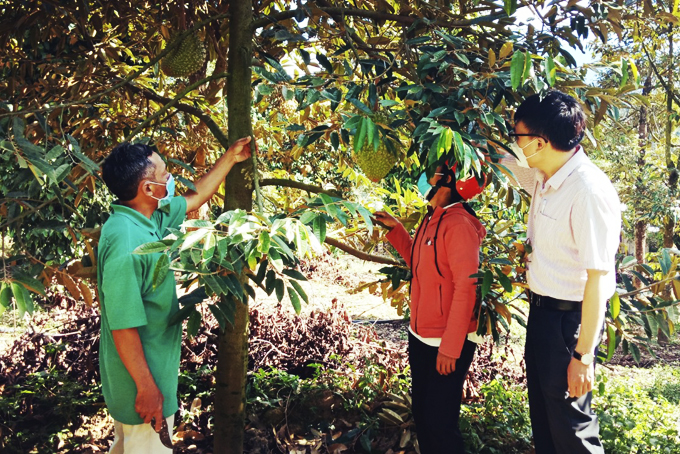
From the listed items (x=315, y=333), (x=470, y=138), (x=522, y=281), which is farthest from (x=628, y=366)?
(x=470, y=138)

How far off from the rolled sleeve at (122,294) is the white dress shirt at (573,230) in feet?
4.38

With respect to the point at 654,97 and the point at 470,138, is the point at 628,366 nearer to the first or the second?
the point at 654,97

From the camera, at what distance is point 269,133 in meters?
3.40

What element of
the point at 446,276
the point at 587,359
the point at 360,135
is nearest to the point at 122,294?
the point at 360,135

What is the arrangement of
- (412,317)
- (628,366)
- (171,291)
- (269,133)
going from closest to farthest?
(171,291) → (412,317) → (269,133) → (628,366)

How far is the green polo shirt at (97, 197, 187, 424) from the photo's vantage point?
171cm

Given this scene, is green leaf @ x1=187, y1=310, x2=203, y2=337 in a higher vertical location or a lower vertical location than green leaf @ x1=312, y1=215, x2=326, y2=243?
lower

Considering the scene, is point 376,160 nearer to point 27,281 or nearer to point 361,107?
point 361,107

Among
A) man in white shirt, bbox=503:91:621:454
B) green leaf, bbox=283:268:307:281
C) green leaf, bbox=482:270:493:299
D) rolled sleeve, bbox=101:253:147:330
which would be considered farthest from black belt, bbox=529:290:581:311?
rolled sleeve, bbox=101:253:147:330

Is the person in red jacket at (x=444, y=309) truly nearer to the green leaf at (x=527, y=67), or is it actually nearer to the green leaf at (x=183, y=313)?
the green leaf at (x=527, y=67)

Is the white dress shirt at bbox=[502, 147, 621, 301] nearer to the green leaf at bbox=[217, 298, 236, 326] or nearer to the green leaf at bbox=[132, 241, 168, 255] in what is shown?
the green leaf at bbox=[217, 298, 236, 326]

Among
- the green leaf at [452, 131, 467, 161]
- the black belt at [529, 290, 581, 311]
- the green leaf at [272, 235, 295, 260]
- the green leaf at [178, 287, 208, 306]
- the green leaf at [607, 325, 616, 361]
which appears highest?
the green leaf at [452, 131, 467, 161]

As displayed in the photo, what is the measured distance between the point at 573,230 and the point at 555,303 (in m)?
0.27

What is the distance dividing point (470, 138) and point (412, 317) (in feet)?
3.09
